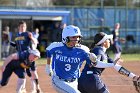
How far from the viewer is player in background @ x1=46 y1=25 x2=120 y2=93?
26.0ft

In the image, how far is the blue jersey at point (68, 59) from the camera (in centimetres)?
799

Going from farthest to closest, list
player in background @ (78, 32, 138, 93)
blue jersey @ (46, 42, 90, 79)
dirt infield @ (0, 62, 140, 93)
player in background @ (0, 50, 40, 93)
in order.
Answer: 1. dirt infield @ (0, 62, 140, 93)
2. player in background @ (0, 50, 40, 93)
3. player in background @ (78, 32, 138, 93)
4. blue jersey @ (46, 42, 90, 79)

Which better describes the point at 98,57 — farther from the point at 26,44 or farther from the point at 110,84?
the point at 110,84

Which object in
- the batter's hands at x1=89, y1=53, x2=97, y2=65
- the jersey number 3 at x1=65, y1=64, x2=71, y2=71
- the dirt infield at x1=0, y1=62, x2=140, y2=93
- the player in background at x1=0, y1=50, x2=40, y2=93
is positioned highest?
the batter's hands at x1=89, y1=53, x2=97, y2=65

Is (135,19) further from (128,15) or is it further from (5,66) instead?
(5,66)

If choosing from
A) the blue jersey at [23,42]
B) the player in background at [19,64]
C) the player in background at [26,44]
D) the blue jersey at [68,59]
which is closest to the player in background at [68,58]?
the blue jersey at [68,59]

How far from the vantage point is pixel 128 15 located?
3784 centimetres

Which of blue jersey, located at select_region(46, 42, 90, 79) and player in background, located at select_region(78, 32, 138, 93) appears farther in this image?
player in background, located at select_region(78, 32, 138, 93)

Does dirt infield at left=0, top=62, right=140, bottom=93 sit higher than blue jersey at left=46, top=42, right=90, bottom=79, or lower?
lower

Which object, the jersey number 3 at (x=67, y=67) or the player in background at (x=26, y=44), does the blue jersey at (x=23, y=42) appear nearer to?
the player in background at (x=26, y=44)

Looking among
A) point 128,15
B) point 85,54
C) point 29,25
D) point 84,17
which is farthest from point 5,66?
point 128,15

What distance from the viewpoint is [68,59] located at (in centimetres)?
799

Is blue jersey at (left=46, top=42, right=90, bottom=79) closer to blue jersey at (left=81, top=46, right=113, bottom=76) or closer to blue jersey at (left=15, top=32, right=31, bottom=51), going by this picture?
blue jersey at (left=81, top=46, right=113, bottom=76)

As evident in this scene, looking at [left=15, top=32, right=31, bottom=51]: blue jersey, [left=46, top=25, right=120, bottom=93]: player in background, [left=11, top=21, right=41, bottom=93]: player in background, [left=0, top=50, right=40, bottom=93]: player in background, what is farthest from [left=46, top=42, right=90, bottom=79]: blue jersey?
[left=15, top=32, right=31, bottom=51]: blue jersey
